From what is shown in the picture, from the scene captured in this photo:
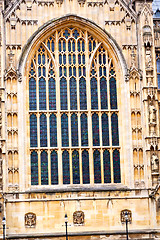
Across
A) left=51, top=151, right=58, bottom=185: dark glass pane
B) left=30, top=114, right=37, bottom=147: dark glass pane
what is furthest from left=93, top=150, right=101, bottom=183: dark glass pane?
left=30, top=114, right=37, bottom=147: dark glass pane

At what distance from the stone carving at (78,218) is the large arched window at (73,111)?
200 cm

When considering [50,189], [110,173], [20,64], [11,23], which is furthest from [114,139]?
[11,23]

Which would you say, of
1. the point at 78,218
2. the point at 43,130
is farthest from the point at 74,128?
the point at 78,218

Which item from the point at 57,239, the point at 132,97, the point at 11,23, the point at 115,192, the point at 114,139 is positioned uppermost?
the point at 11,23

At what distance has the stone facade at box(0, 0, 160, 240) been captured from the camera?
3569cm

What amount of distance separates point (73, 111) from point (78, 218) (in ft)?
22.0

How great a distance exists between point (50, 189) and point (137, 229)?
228 inches

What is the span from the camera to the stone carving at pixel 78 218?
35906 mm

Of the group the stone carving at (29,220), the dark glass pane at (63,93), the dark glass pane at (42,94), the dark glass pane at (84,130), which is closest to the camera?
the stone carving at (29,220)

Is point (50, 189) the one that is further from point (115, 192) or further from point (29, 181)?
point (115, 192)

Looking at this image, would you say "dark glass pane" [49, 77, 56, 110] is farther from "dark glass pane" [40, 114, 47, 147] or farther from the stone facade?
"dark glass pane" [40, 114, 47, 147]

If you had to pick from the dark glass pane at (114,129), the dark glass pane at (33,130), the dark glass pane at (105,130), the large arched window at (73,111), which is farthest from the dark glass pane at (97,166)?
the dark glass pane at (33,130)

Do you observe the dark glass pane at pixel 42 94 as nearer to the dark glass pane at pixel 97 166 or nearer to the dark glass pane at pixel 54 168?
the dark glass pane at pixel 54 168

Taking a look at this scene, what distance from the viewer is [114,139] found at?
37.5m
